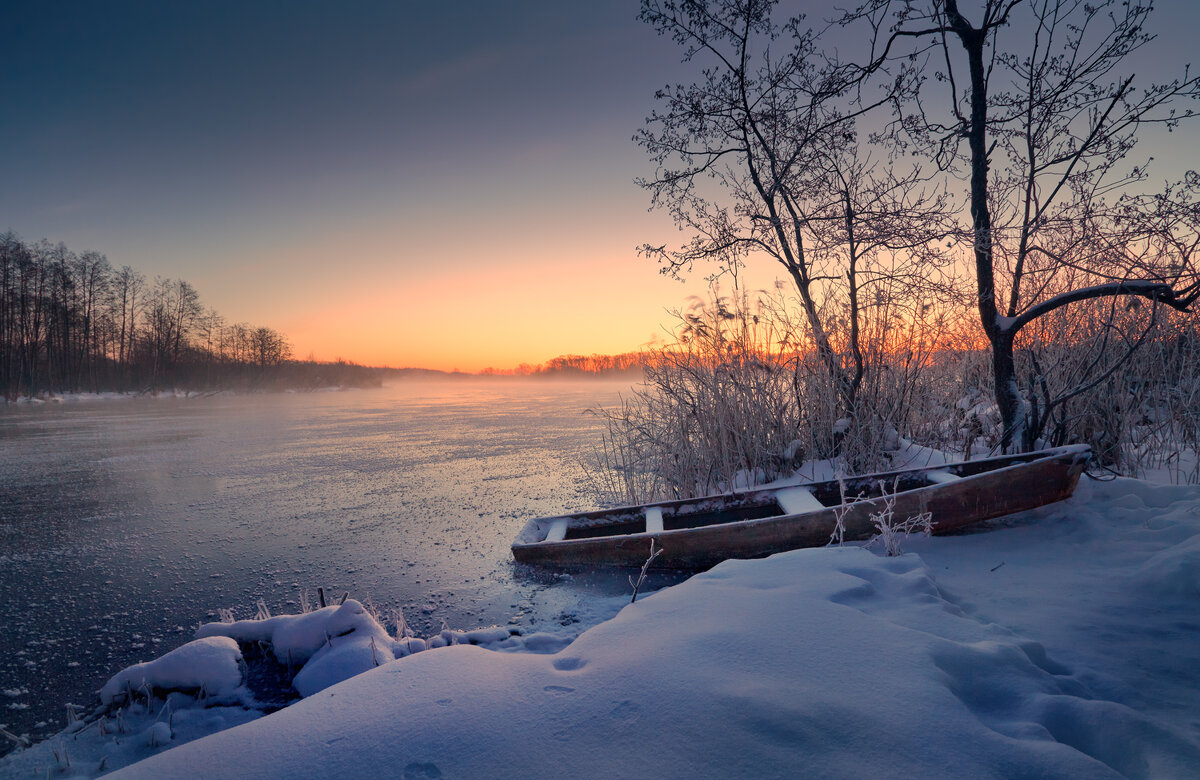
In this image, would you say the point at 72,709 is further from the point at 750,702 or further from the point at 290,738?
the point at 750,702

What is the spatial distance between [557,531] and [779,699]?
299 centimetres

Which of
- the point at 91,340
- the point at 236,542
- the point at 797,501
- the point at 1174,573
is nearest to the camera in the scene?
the point at 1174,573

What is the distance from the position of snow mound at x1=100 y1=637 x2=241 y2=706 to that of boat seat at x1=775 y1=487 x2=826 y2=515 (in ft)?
10.2

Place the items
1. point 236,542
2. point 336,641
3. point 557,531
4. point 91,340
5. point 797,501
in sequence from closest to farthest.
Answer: point 336,641 < point 797,501 < point 557,531 < point 236,542 < point 91,340

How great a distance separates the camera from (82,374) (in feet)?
103

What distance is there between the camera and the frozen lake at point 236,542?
9.98 ft

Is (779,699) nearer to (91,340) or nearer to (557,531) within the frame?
(557,531)

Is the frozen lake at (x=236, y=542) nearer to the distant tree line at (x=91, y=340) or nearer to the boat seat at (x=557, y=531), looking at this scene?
the boat seat at (x=557, y=531)

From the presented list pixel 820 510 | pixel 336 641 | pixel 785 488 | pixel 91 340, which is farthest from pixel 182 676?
pixel 91 340

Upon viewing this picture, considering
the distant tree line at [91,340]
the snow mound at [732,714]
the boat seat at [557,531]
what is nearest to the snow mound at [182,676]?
the snow mound at [732,714]

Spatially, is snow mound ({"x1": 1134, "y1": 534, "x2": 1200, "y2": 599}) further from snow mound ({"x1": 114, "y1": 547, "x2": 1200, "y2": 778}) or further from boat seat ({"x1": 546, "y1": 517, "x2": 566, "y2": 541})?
boat seat ({"x1": 546, "y1": 517, "x2": 566, "y2": 541})

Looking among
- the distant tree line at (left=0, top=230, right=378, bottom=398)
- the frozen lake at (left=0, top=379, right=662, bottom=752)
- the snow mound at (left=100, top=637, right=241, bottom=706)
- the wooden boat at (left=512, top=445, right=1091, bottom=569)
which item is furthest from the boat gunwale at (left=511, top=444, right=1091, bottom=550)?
the distant tree line at (left=0, top=230, right=378, bottom=398)

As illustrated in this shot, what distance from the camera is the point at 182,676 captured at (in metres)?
2.26

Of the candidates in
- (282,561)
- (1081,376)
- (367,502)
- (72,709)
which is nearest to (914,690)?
(72,709)
